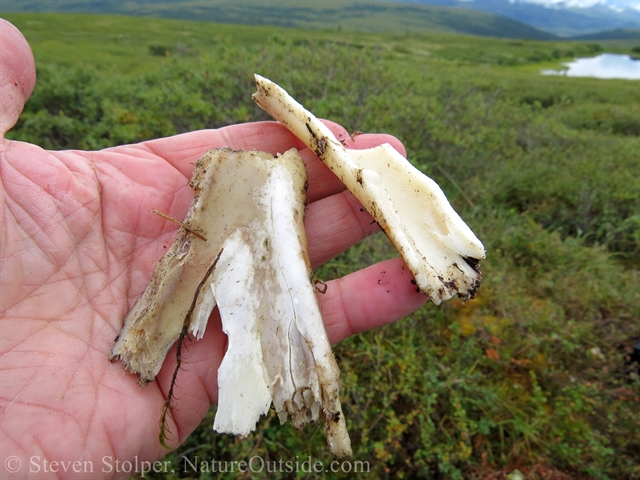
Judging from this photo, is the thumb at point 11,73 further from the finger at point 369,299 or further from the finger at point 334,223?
the finger at point 369,299

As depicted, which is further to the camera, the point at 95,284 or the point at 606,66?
the point at 606,66

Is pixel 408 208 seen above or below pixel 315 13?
above

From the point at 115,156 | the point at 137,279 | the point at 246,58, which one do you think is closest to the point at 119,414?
the point at 137,279

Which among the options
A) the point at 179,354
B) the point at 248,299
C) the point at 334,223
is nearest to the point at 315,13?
the point at 334,223

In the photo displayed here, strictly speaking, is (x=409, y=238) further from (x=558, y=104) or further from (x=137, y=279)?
(x=558, y=104)

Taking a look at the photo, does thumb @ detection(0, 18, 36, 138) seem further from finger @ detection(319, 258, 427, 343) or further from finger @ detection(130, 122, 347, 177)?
finger @ detection(319, 258, 427, 343)

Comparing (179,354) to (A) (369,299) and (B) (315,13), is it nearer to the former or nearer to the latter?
(A) (369,299)

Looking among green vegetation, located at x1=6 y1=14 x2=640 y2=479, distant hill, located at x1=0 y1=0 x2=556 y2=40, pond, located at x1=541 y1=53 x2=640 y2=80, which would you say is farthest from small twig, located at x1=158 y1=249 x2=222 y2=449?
distant hill, located at x1=0 y1=0 x2=556 y2=40
